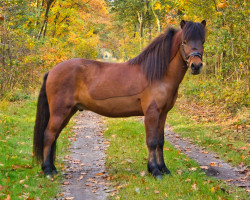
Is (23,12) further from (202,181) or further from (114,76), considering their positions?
(202,181)

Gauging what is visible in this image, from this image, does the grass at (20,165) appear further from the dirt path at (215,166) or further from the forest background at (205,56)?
the dirt path at (215,166)

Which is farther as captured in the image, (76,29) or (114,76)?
(76,29)

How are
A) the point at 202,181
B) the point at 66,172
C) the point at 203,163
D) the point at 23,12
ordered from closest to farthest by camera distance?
the point at 202,181
the point at 66,172
the point at 203,163
the point at 23,12

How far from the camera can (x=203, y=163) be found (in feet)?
21.3

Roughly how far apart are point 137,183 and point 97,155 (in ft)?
7.83

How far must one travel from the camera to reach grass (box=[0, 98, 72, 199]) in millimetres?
4564

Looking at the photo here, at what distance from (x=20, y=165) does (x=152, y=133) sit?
2.64m

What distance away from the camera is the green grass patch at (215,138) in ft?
22.4

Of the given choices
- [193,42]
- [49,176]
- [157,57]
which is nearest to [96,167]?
[49,176]

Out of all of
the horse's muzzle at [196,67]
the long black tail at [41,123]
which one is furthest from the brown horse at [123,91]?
the horse's muzzle at [196,67]

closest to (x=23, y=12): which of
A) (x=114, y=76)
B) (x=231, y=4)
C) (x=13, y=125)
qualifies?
(x=13, y=125)

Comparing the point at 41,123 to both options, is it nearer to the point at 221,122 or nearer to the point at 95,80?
the point at 95,80

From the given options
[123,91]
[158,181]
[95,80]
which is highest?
[95,80]

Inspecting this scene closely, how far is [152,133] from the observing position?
533 centimetres
